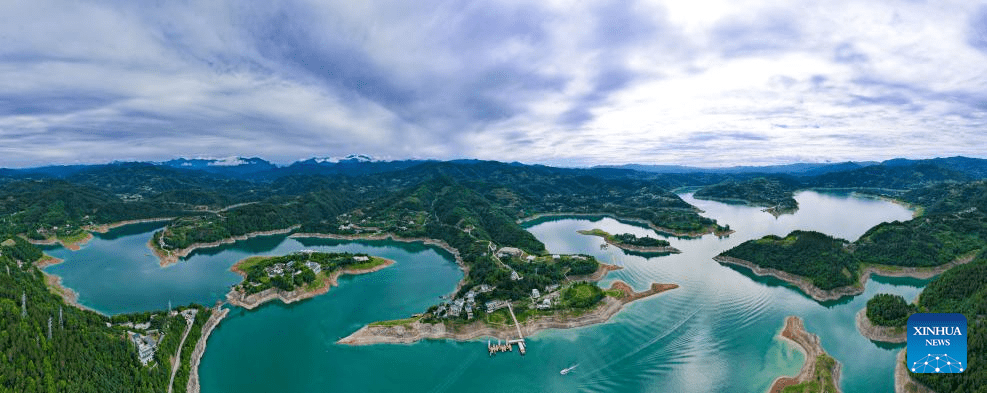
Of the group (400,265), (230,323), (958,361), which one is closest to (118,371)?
(230,323)

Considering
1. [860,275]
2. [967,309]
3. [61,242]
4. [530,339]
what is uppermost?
[967,309]

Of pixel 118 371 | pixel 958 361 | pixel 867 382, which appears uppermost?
pixel 958 361

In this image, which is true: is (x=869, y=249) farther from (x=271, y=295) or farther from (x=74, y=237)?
(x=74, y=237)

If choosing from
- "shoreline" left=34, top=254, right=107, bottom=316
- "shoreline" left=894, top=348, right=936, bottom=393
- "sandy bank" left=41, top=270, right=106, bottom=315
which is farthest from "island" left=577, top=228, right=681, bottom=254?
"sandy bank" left=41, top=270, right=106, bottom=315

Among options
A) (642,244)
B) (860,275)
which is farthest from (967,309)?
(642,244)

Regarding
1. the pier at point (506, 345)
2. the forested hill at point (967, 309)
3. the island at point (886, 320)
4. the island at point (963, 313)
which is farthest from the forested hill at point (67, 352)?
the island at point (886, 320)

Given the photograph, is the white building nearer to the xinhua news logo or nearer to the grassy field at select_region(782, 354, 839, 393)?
the grassy field at select_region(782, 354, 839, 393)

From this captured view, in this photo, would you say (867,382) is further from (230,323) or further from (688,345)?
(230,323)
